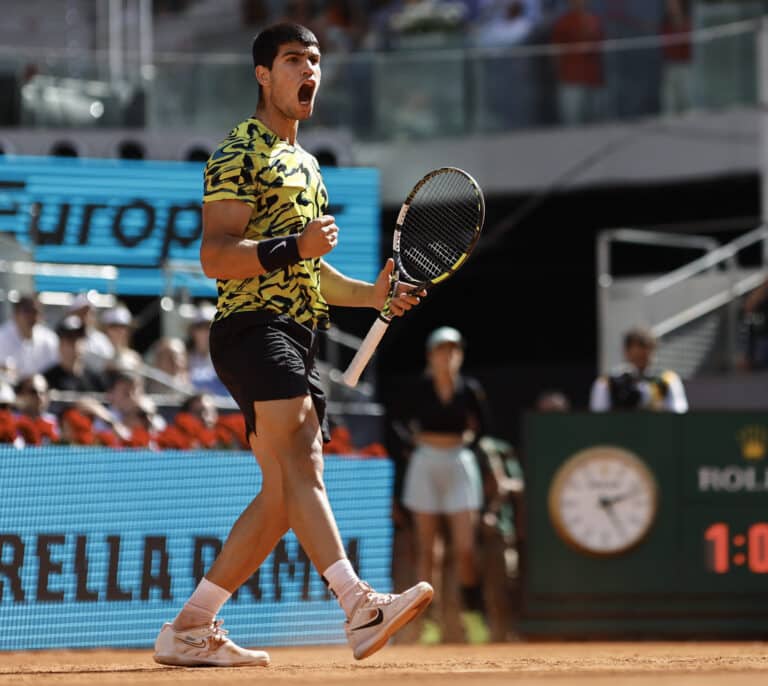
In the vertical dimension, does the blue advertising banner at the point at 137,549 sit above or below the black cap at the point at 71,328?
below

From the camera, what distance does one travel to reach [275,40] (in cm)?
566

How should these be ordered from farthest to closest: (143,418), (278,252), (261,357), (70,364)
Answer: (70,364) → (143,418) → (261,357) → (278,252)

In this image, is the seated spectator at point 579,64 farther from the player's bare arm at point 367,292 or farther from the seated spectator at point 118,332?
the player's bare arm at point 367,292

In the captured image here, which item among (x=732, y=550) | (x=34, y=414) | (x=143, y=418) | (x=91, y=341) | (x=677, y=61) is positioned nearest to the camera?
(x=34, y=414)

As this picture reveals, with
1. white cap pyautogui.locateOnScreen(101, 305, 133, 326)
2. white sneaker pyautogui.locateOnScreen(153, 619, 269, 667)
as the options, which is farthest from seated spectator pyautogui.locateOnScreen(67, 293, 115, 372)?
white sneaker pyautogui.locateOnScreen(153, 619, 269, 667)

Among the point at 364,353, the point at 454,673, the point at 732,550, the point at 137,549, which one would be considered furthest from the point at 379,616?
the point at 732,550

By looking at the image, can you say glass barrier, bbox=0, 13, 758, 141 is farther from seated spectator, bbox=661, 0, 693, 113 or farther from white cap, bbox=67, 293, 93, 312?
white cap, bbox=67, 293, 93, 312

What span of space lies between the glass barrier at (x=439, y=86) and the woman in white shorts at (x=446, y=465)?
5.74 meters

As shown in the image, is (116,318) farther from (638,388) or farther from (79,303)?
(638,388)

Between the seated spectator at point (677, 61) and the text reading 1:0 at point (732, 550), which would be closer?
the text reading 1:0 at point (732, 550)

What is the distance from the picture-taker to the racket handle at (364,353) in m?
5.59

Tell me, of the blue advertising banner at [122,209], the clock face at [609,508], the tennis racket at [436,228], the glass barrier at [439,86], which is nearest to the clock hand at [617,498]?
the clock face at [609,508]

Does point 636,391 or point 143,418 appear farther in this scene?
point 636,391

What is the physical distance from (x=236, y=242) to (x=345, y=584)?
115 cm
